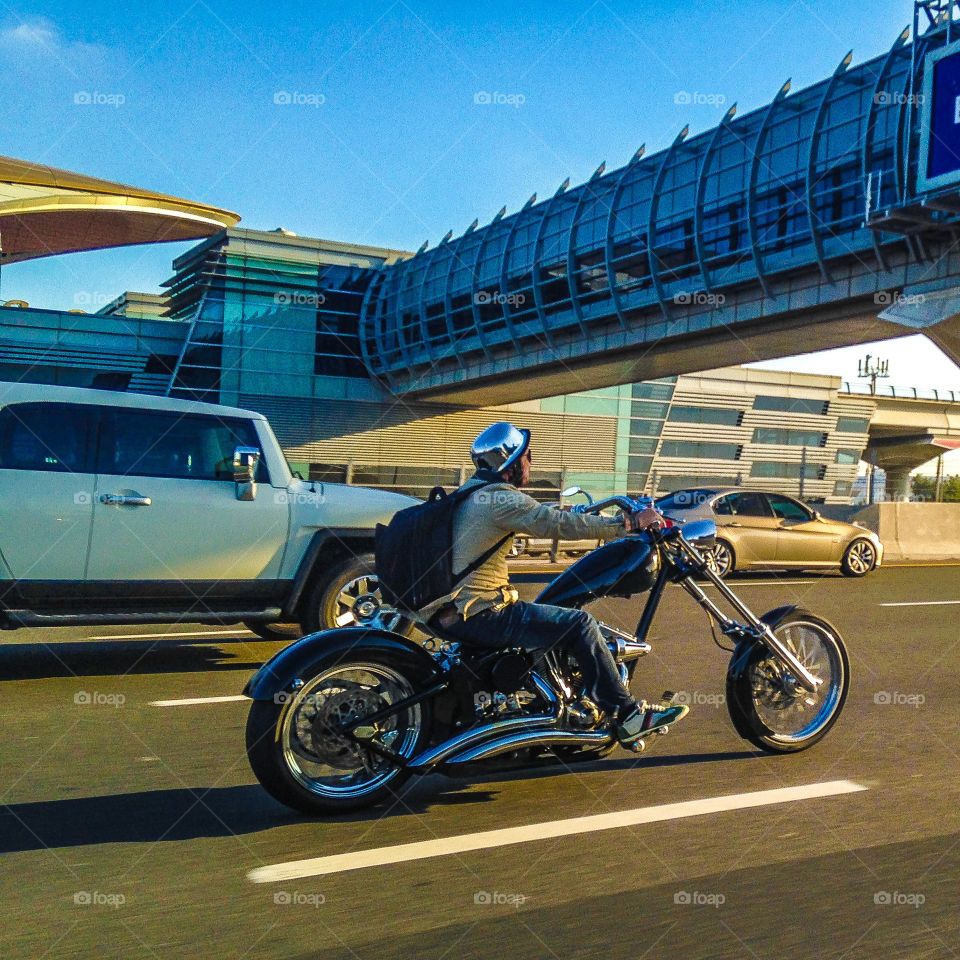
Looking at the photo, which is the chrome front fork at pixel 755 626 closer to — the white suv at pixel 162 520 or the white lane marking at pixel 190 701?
the white suv at pixel 162 520

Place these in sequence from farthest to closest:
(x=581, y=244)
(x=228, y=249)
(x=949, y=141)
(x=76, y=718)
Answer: (x=228, y=249)
(x=581, y=244)
(x=949, y=141)
(x=76, y=718)

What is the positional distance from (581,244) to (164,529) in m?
35.9

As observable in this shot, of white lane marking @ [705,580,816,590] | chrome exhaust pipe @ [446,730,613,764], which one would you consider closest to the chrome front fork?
chrome exhaust pipe @ [446,730,613,764]

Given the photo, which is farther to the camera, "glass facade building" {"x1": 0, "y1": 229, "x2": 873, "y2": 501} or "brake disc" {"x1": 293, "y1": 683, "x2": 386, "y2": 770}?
"glass facade building" {"x1": 0, "y1": 229, "x2": 873, "y2": 501}

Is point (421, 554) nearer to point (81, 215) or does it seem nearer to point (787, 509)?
point (787, 509)

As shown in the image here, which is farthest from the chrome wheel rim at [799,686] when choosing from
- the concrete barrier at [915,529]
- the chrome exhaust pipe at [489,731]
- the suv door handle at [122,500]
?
the concrete barrier at [915,529]

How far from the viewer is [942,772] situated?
17.5 ft

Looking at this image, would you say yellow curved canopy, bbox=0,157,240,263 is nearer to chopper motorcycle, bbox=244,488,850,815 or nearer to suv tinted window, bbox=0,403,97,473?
suv tinted window, bbox=0,403,97,473

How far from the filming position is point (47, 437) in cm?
762

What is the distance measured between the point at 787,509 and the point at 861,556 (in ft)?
5.16

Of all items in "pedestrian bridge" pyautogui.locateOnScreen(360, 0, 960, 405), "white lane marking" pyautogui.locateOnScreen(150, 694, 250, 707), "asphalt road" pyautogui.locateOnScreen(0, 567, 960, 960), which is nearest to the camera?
"asphalt road" pyautogui.locateOnScreen(0, 567, 960, 960)

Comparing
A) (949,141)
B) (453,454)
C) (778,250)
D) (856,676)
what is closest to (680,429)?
(453,454)

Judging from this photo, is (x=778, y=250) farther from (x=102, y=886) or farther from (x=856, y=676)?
(x=102, y=886)

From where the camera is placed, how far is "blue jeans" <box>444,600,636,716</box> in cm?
473
